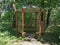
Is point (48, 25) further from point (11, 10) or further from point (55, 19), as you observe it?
point (11, 10)

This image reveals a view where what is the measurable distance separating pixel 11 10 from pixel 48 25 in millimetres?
3158

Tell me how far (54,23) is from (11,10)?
11.9 feet

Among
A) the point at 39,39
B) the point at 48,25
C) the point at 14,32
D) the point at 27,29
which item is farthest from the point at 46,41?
the point at 48,25

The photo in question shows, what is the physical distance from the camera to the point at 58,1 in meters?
10.9

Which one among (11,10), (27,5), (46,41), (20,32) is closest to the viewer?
(46,41)

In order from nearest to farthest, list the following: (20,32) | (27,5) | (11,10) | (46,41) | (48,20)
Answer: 1. (46,41)
2. (20,32)
3. (27,5)
4. (11,10)
5. (48,20)

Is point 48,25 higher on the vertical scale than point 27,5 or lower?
lower

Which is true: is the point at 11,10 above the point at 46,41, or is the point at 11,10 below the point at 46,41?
above

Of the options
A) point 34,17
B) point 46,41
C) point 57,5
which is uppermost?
point 57,5

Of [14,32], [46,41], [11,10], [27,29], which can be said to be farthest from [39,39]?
[11,10]

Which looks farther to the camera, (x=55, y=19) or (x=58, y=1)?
(x=55, y=19)

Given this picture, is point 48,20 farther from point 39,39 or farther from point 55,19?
point 39,39

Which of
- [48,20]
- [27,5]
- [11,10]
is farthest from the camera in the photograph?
[48,20]

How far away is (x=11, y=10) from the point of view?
41.8ft
